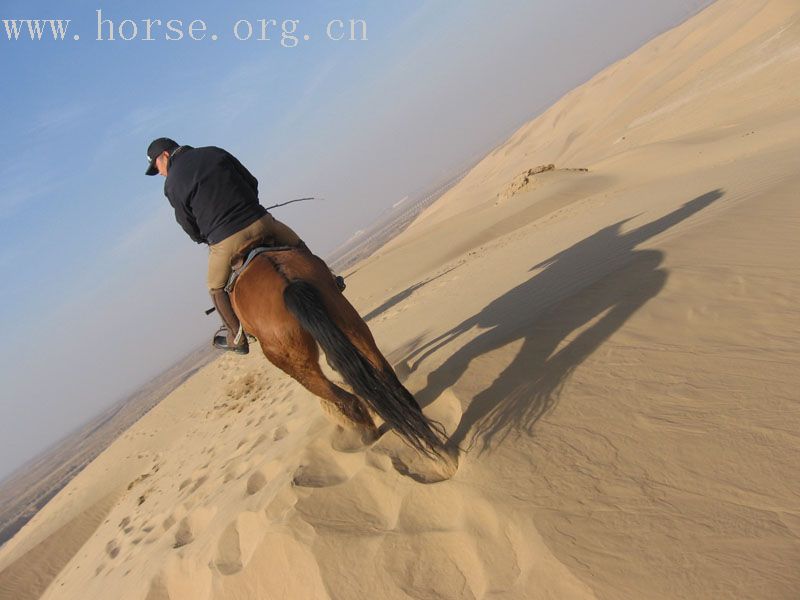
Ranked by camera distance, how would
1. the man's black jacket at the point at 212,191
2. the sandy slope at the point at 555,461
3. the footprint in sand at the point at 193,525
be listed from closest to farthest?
the sandy slope at the point at 555,461
the footprint in sand at the point at 193,525
the man's black jacket at the point at 212,191

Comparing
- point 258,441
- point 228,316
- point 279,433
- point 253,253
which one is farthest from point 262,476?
point 253,253

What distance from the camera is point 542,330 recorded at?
4125 millimetres

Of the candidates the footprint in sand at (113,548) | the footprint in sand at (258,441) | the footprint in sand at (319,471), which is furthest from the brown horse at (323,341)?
the footprint in sand at (113,548)

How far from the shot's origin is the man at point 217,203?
3.79 meters

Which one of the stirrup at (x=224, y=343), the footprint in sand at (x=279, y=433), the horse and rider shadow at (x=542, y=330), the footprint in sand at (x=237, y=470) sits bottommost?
the horse and rider shadow at (x=542, y=330)

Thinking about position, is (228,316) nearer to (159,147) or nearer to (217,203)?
(217,203)

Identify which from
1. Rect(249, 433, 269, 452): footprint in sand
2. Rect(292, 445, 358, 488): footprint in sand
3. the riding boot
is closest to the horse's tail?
Rect(292, 445, 358, 488): footprint in sand

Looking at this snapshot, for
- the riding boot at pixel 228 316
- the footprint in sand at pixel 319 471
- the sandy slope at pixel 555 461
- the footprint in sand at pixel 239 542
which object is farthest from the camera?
the riding boot at pixel 228 316

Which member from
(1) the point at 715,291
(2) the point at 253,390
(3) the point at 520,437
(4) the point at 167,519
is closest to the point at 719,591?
(3) the point at 520,437

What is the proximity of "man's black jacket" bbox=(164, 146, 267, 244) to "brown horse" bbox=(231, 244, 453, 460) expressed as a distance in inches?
22.8

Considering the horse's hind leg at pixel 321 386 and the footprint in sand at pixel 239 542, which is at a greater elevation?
the horse's hind leg at pixel 321 386

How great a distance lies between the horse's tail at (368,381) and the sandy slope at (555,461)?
255mm

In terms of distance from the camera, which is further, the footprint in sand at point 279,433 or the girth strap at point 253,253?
the footprint in sand at point 279,433

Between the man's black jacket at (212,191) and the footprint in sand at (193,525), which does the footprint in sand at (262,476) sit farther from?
the man's black jacket at (212,191)
